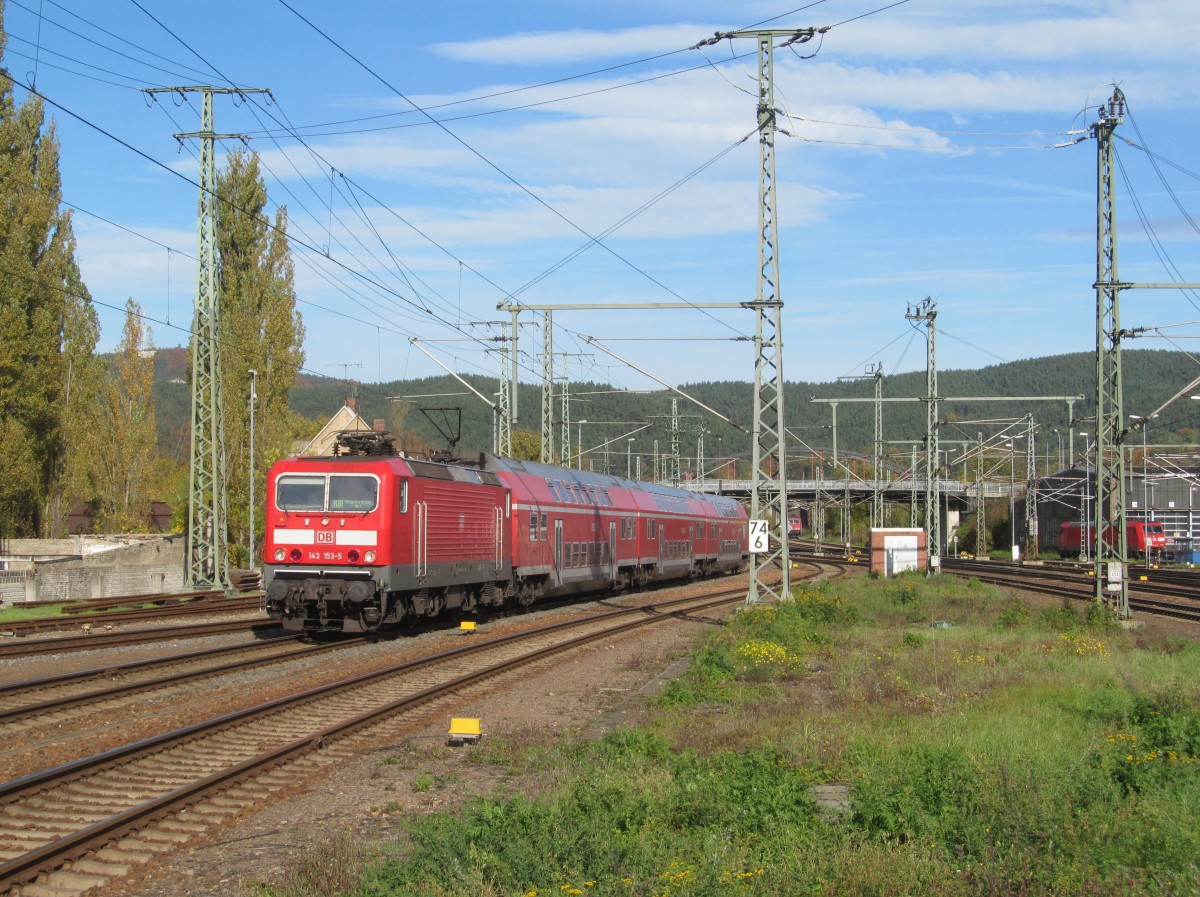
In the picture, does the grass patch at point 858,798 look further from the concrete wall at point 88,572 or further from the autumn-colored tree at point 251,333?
the autumn-colored tree at point 251,333

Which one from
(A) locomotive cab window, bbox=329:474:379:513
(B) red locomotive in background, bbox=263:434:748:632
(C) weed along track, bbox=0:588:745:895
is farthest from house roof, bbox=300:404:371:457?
(C) weed along track, bbox=0:588:745:895

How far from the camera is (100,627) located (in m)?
24.5

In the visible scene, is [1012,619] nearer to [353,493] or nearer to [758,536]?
[758,536]

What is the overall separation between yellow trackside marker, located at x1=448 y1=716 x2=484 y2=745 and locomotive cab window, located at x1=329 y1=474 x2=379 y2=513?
912 cm

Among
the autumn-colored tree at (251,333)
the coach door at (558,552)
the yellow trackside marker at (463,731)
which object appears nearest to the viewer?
the yellow trackside marker at (463,731)

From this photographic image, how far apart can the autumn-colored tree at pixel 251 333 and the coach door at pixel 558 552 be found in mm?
22302

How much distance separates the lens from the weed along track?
818 cm

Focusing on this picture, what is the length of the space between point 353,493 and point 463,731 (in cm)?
956

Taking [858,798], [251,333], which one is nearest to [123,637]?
[858,798]

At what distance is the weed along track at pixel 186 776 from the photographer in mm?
8180

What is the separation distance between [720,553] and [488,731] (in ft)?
136

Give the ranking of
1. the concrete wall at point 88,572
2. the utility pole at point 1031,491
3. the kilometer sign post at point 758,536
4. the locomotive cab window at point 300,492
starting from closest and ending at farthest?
the locomotive cab window at point 300,492 → the kilometer sign post at point 758,536 → the concrete wall at point 88,572 → the utility pole at point 1031,491

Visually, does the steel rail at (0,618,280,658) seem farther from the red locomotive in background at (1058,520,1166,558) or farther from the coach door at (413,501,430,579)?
the red locomotive in background at (1058,520,1166,558)

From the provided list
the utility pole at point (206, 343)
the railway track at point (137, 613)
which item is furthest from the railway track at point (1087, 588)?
the utility pole at point (206, 343)
